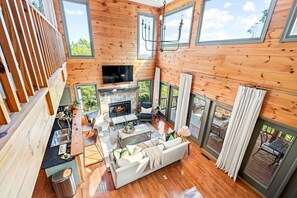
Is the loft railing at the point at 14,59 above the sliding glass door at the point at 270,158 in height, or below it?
above

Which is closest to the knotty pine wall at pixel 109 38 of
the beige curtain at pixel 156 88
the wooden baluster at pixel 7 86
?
the beige curtain at pixel 156 88

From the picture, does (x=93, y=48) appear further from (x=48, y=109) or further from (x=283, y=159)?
(x=283, y=159)

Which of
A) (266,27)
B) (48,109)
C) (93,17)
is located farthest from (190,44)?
(48,109)

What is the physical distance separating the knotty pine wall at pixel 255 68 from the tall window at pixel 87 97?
4034mm

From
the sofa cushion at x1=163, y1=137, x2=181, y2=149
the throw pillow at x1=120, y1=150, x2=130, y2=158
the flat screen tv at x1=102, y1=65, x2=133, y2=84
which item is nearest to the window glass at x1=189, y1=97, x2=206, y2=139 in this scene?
the sofa cushion at x1=163, y1=137, x2=181, y2=149

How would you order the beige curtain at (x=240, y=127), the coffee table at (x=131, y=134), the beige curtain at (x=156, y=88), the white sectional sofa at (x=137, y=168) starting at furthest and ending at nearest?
the beige curtain at (x=156, y=88) → the coffee table at (x=131, y=134) → the white sectional sofa at (x=137, y=168) → the beige curtain at (x=240, y=127)

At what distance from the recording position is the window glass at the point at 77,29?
4.57m

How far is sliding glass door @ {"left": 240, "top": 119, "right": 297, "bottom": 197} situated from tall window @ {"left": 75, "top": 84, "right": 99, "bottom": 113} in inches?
224

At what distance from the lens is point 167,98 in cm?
636

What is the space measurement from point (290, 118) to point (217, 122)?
5.85 ft

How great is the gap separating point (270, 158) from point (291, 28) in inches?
126

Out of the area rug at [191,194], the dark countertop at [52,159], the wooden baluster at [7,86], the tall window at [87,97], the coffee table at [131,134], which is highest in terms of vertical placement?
the wooden baluster at [7,86]

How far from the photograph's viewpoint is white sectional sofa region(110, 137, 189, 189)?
3.21 metres

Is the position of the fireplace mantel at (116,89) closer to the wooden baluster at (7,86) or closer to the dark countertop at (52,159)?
the dark countertop at (52,159)
